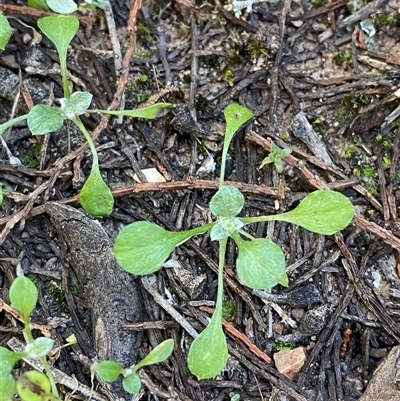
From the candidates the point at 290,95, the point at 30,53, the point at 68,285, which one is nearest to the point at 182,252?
the point at 68,285

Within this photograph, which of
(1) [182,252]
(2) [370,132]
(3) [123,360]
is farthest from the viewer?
(2) [370,132]

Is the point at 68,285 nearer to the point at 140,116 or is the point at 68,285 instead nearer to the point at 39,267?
the point at 39,267

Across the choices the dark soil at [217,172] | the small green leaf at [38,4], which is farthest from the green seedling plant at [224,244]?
the small green leaf at [38,4]

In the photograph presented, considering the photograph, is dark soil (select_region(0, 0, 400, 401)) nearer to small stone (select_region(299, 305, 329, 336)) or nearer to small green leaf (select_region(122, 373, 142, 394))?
small stone (select_region(299, 305, 329, 336))

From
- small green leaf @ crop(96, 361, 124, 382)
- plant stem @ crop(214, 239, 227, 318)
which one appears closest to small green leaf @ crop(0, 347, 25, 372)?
small green leaf @ crop(96, 361, 124, 382)

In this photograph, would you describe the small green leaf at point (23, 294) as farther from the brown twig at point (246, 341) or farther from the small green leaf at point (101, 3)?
the small green leaf at point (101, 3)

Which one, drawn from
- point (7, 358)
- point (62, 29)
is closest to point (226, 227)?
point (7, 358)

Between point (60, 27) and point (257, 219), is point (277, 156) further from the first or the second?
point (60, 27)
